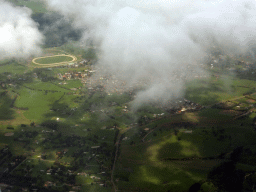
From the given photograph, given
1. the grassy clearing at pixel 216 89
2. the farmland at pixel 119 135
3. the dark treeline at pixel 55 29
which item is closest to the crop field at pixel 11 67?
the farmland at pixel 119 135

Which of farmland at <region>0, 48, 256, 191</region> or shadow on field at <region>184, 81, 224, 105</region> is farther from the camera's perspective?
shadow on field at <region>184, 81, 224, 105</region>

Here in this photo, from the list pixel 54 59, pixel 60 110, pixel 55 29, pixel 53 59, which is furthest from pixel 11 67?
pixel 55 29

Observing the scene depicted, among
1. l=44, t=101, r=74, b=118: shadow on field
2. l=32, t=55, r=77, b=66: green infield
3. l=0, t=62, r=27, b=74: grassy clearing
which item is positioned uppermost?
l=32, t=55, r=77, b=66: green infield

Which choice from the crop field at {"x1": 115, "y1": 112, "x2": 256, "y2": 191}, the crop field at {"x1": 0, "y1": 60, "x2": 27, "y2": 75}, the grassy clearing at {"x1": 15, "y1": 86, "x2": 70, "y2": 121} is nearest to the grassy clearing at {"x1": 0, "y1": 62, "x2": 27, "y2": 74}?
the crop field at {"x1": 0, "y1": 60, "x2": 27, "y2": 75}

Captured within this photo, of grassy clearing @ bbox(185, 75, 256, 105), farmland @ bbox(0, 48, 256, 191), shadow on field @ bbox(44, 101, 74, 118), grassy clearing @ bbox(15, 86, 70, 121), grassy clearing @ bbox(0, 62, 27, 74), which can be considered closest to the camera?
farmland @ bbox(0, 48, 256, 191)

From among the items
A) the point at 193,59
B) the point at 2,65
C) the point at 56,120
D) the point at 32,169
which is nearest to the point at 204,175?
the point at 32,169

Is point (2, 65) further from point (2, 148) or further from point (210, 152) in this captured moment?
point (210, 152)

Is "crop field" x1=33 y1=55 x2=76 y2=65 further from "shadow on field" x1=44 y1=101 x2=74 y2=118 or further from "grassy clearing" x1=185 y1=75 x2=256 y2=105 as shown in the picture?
"grassy clearing" x1=185 y1=75 x2=256 y2=105
